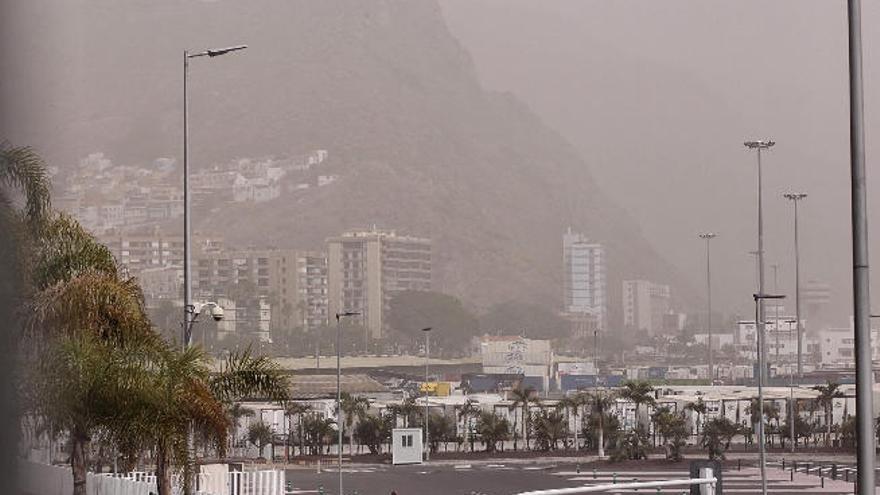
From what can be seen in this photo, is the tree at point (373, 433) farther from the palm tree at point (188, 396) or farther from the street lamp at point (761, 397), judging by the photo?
the palm tree at point (188, 396)

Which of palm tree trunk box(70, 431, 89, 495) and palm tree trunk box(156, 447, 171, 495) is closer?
palm tree trunk box(156, 447, 171, 495)

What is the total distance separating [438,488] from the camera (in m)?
60.4

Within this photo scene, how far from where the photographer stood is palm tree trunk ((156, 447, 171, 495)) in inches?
807

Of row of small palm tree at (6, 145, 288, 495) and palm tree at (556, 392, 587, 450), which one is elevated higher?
row of small palm tree at (6, 145, 288, 495)

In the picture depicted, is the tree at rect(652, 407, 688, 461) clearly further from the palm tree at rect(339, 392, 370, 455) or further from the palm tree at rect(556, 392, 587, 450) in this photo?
the palm tree at rect(339, 392, 370, 455)

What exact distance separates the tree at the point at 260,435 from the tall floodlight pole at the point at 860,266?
82737 millimetres

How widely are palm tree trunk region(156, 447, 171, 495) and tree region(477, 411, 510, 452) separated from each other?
7448cm

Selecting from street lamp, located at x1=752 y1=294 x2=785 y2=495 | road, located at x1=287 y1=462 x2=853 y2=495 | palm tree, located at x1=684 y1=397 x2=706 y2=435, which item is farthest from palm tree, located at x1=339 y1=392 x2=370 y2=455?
street lamp, located at x1=752 y1=294 x2=785 y2=495

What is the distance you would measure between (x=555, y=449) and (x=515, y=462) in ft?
46.1

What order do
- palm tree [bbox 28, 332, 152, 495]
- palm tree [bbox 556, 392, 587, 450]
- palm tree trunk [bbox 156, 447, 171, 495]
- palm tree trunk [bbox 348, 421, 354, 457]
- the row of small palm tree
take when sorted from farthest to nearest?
palm tree [bbox 556, 392, 587, 450]
palm tree trunk [bbox 348, 421, 354, 457]
palm tree trunk [bbox 156, 447, 171, 495]
the row of small palm tree
palm tree [bbox 28, 332, 152, 495]

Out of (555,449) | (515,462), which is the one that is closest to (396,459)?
(515,462)

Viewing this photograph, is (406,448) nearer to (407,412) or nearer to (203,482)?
(407,412)

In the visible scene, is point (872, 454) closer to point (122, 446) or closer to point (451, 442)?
point (122, 446)

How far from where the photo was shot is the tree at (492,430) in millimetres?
95875
